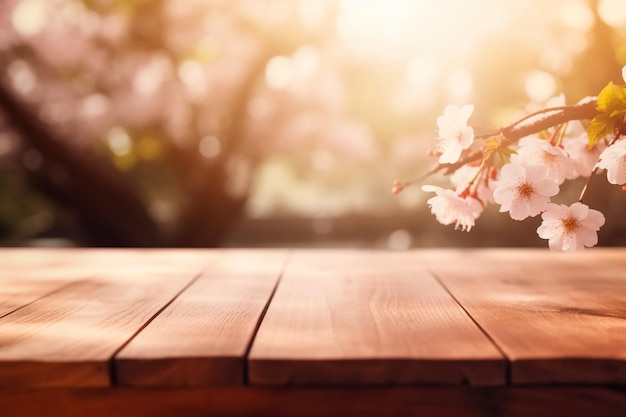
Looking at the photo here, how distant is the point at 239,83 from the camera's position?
5547 millimetres

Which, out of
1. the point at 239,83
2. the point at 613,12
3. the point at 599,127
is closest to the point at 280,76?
the point at 239,83

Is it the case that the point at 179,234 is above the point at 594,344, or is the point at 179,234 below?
below

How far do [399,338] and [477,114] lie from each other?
696 cm

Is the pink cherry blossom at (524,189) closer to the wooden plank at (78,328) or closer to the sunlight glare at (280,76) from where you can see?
the wooden plank at (78,328)

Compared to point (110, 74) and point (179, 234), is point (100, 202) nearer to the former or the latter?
point (179, 234)

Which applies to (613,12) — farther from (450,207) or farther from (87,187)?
(87,187)

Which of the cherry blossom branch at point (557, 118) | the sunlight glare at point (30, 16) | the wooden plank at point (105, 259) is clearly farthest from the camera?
the sunlight glare at point (30, 16)

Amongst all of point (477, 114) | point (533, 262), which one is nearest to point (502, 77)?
point (477, 114)

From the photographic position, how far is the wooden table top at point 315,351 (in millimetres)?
802

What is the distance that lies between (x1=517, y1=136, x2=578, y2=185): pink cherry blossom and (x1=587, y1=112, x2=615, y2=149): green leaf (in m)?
0.05

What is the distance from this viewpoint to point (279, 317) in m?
1.04

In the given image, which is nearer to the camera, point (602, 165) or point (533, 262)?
point (602, 165)

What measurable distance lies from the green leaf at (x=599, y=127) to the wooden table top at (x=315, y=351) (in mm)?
273

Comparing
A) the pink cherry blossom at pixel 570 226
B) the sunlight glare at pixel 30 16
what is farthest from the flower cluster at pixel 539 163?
the sunlight glare at pixel 30 16
